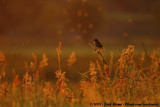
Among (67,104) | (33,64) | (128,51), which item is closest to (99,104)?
(67,104)

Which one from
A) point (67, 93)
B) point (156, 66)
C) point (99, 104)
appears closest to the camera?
point (99, 104)

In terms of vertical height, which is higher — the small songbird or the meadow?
the small songbird

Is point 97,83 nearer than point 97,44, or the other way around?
point 97,83

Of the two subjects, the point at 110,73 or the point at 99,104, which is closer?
the point at 99,104

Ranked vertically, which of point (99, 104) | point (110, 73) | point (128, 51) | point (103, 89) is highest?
point (128, 51)

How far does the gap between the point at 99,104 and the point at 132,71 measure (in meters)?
1.45

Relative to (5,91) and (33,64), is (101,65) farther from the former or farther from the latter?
(5,91)

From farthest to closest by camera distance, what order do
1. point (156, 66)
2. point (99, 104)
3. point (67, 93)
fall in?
point (156, 66) → point (67, 93) → point (99, 104)

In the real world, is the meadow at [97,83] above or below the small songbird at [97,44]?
below

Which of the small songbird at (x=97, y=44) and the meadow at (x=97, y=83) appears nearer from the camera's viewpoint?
the meadow at (x=97, y=83)

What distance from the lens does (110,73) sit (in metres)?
6.18

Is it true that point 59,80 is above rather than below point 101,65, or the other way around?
below

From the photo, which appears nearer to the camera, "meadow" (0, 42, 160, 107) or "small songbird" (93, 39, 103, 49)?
"meadow" (0, 42, 160, 107)

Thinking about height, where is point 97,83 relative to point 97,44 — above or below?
below
